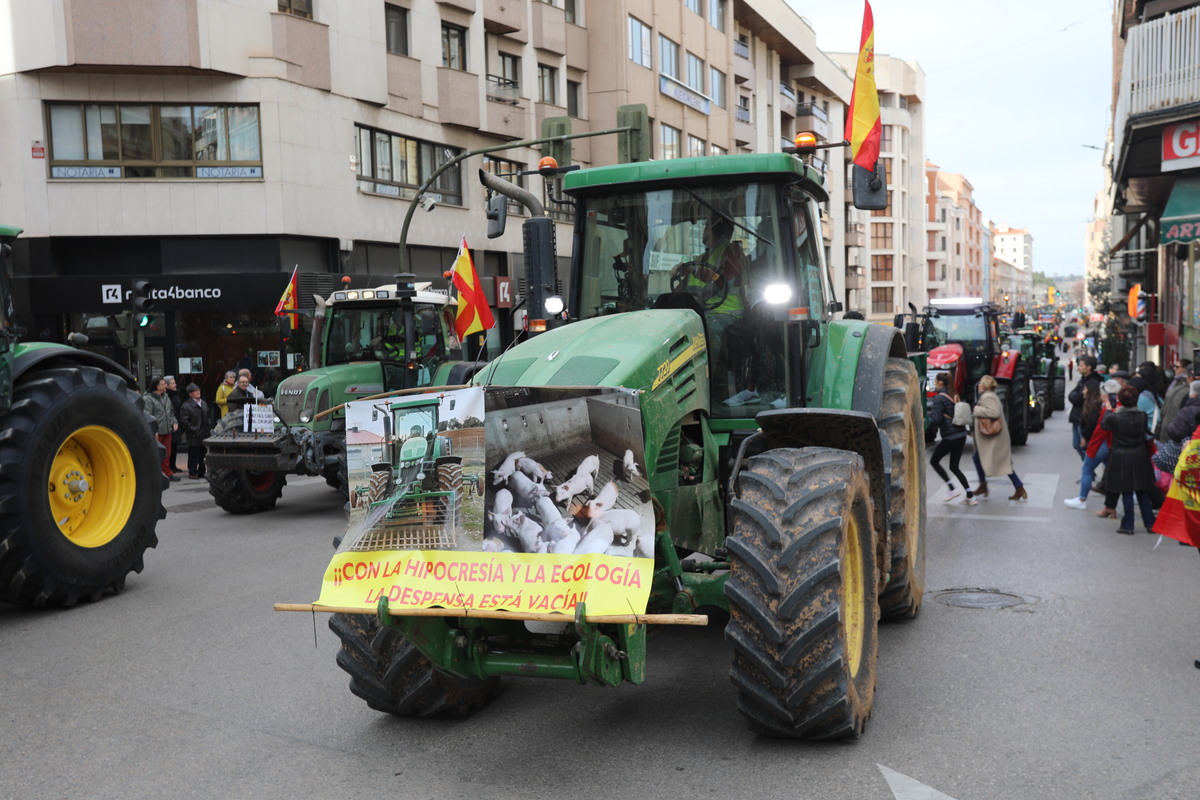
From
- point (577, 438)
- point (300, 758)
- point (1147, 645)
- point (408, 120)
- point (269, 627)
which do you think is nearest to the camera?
point (577, 438)

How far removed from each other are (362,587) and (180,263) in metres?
19.6

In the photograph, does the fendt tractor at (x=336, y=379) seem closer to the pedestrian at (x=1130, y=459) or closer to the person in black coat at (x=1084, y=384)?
the pedestrian at (x=1130, y=459)

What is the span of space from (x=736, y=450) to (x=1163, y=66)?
1634 centimetres

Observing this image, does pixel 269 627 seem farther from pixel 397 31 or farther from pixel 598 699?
pixel 397 31

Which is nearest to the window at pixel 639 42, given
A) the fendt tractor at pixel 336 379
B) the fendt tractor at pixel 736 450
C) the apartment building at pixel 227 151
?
Result: the apartment building at pixel 227 151

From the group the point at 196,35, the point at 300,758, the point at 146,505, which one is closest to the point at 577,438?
the point at 300,758

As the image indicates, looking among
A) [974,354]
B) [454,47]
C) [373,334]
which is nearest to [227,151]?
[454,47]

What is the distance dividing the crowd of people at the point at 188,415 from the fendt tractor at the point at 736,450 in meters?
10.9

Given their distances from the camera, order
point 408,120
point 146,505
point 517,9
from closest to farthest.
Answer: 1. point 146,505
2. point 408,120
3. point 517,9

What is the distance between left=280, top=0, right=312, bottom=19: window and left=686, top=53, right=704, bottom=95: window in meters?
19.7

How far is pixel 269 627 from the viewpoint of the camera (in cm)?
764

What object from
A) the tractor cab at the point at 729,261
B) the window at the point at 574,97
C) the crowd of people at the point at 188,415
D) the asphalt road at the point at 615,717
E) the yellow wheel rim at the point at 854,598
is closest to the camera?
the asphalt road at the point at 615,717

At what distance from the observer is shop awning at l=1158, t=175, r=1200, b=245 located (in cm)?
1803

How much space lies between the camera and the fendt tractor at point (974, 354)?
19.7 metres
